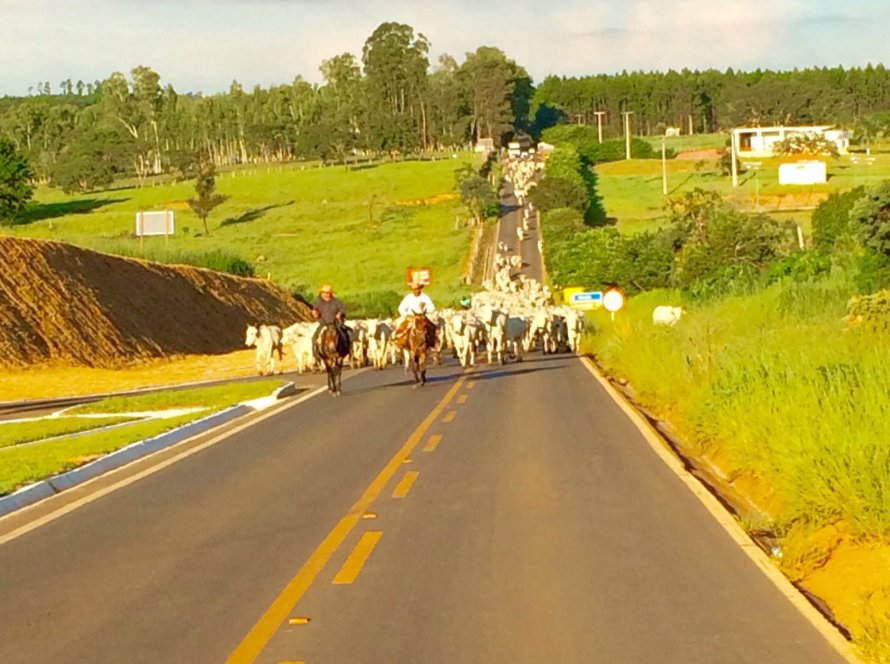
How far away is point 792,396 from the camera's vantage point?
580 inches

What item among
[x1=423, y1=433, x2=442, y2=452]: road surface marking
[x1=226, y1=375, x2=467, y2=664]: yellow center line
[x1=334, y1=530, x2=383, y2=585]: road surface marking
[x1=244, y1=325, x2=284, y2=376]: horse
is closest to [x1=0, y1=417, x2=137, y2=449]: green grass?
[x1=423, y1=433, x2=442, y2=452]: road surface marking

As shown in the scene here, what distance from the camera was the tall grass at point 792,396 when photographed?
36.7ft

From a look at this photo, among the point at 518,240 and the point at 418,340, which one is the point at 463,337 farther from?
the point at 518,240

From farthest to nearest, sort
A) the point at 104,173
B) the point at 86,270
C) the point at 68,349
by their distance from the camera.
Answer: the point at 104,173, the point at 86,270, the point at 68,349

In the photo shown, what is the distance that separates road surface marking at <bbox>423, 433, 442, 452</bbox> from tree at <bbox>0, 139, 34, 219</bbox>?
9497cm

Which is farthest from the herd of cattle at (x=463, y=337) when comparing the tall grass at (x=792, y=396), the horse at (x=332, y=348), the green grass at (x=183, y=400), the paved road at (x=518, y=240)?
the paved road at (x=518, y=240)

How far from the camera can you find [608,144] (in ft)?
601

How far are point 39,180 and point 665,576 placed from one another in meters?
197

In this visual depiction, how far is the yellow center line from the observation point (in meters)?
8.15

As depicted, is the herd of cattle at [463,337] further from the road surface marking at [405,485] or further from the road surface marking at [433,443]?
the road surface marking at [405,485]

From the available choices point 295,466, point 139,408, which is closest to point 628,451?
point 295,466

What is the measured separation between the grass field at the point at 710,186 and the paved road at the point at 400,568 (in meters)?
76.8

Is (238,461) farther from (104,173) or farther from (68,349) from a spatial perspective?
(104,173)

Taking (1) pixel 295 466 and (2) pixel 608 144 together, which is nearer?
(1) pixel 295 466
